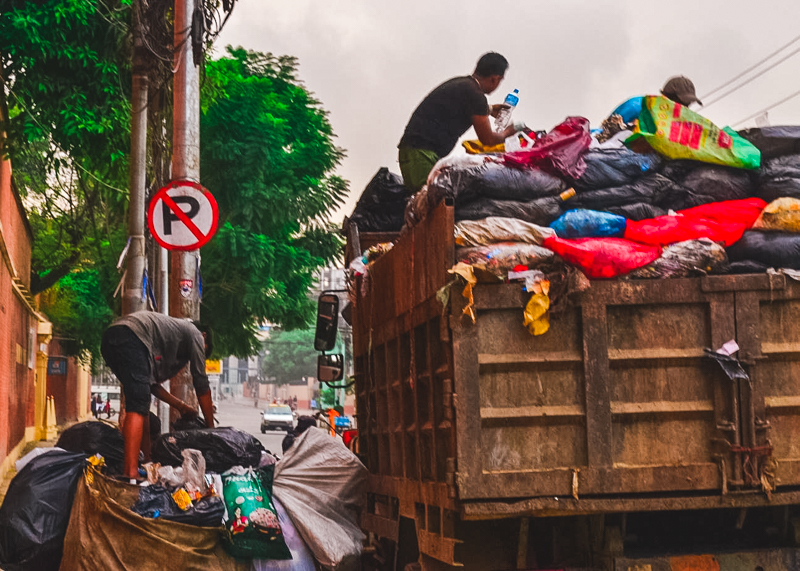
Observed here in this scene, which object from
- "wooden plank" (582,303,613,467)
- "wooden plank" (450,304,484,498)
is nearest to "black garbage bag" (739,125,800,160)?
"wooden plank" (582,303,613,467)

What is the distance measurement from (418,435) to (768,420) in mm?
1726

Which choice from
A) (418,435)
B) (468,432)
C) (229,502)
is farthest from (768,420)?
(229,502)

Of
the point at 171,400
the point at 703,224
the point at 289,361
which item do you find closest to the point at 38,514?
the point at 171,400

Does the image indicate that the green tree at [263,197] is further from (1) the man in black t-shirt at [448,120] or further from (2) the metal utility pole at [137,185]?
(1) the man in black t-shirt at [448,120]

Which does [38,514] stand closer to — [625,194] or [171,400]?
[171,400]

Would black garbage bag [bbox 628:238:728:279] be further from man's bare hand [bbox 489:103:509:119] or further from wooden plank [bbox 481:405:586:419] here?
man's bare hand [bbox 489:103:509:119]

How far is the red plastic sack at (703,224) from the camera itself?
16.0ft

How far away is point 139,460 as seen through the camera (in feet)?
23.4

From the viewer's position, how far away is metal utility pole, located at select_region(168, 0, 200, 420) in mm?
10094

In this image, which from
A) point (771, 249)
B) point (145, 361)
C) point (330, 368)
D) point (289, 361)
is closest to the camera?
point (771, 249)

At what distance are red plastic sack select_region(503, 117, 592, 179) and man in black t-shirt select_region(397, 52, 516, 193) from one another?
1.77 m

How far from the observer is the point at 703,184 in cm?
520

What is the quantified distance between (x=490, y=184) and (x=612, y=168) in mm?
638

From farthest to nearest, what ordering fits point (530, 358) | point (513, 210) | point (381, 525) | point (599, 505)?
point (381, 525), point (513, 210), point (530, 358), point (599, 505)
